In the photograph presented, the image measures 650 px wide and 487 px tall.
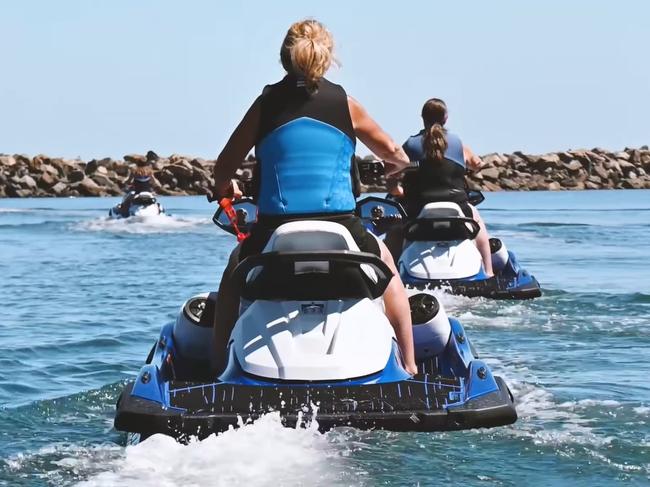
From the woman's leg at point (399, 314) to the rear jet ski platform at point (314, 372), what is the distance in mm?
256

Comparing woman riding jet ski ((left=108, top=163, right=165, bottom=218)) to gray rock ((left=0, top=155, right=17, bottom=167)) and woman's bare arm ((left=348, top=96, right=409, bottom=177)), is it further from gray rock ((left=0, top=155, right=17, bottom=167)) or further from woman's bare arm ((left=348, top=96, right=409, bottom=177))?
gray rock ((left=0, top=155, right=17, bottom=167))

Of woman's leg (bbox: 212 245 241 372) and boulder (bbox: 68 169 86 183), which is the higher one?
woman's leg (bbox: 212 245 241 372)

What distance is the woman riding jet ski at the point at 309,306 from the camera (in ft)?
18.4

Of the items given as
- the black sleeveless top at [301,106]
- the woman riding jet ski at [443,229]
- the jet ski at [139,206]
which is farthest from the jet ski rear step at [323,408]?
the jet ski at [139,206]

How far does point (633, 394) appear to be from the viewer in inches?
299

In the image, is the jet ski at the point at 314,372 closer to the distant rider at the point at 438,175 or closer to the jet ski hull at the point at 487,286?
the jet ski hull at the point at 487,286

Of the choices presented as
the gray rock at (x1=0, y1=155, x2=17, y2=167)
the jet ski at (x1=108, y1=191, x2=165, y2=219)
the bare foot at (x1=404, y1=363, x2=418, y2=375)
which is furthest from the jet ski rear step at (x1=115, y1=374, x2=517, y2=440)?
the gray rock at (x1=0, y1=155, x2=17, y2=167)

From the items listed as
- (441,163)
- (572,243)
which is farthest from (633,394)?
(572,243)

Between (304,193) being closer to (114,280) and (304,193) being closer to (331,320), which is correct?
(331,320)

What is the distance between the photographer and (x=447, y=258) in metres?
12.0

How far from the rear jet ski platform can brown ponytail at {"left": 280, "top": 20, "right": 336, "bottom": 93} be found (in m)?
0.69

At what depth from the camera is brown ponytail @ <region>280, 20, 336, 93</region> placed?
19.5 ft

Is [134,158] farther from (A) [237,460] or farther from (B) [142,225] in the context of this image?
(A) [237,460]

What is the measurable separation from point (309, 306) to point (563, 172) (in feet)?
242
